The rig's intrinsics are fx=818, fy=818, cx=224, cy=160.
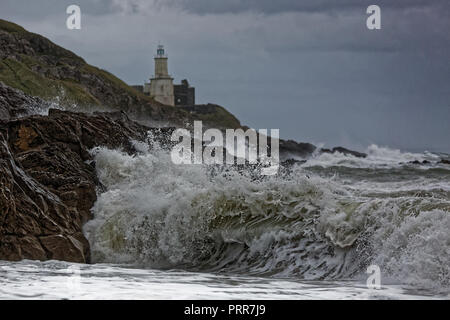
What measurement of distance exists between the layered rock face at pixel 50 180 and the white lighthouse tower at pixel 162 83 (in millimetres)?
91735

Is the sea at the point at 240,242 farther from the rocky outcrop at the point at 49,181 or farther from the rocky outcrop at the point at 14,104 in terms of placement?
the rocky outcrop at the point at 14,104

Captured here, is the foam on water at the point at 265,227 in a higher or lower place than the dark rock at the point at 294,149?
lower

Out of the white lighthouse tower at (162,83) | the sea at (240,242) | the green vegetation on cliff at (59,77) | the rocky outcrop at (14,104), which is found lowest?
the sea at (240,242)

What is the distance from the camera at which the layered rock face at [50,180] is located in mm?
9992

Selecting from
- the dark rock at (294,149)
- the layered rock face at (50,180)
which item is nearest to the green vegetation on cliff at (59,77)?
the dark rock at (294,149)

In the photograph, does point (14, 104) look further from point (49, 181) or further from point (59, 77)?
point (59, 77)

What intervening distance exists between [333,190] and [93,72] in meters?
60.7

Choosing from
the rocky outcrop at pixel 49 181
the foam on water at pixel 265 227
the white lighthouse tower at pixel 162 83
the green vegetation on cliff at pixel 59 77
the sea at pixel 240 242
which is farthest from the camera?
Answer: the white lighthouse tower at pixel 162 83

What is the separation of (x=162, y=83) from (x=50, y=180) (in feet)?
320

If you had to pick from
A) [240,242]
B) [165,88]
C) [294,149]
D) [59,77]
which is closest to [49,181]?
[240,242]

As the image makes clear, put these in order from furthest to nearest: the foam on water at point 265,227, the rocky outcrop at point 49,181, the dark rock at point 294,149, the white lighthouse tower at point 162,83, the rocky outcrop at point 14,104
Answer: the white lighthouse tower at point 162,83, the dark rock at point 294,149, the rocky outcrop at point 14,104, the rocky outcrop at point 49,181, the foam on water at point 265,227

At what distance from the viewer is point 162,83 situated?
4269 inches
